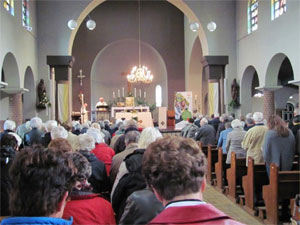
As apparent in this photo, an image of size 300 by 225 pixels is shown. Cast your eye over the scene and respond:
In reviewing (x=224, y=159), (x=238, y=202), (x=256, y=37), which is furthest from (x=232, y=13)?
(x=238, y=202)

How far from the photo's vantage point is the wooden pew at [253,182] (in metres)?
6.23

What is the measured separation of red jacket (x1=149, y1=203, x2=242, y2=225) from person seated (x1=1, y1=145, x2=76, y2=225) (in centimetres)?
51

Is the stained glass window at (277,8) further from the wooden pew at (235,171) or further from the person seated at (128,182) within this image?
the person seated at (128,182)

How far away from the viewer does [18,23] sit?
14281 mm

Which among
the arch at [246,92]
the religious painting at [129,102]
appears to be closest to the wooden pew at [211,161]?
the arch at [246,92]

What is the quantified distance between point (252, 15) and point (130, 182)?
14196mm

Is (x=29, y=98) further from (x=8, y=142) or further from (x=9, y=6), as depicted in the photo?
(x=8, y=142)

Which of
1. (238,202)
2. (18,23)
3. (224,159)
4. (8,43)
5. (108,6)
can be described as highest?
(108,6)

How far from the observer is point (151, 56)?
24.9m

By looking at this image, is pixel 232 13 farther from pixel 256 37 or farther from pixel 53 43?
pixel 53 43

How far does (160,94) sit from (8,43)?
13053 mm

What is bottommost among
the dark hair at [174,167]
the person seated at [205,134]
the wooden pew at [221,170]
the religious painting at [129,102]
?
the wooden pew at [221,170]

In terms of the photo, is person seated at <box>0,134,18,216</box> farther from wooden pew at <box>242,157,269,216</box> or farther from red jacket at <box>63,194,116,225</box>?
wooden pew at <box>242,157,269,216</box>

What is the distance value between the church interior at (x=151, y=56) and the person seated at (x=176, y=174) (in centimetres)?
470
